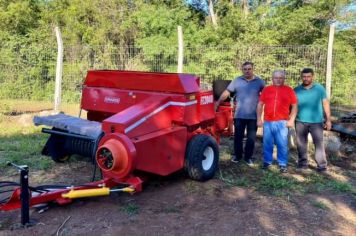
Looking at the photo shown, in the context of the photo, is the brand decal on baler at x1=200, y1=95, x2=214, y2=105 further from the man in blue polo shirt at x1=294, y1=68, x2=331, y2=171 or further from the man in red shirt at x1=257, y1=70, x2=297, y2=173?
the man in blue polo shirt at x1=294, y1=68, x2=331, y2=171

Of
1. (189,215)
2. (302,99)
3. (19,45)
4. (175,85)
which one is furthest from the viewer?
(19,45)

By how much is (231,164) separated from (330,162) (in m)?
1.91

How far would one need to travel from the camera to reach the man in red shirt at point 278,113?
20.3 feet

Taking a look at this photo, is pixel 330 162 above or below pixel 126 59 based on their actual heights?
below

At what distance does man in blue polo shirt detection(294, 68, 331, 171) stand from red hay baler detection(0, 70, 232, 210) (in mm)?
1127

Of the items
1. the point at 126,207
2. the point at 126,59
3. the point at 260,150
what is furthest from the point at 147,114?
the point at 126,59

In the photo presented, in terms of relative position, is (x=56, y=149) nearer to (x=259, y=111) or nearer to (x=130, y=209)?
(x=130, y=209)

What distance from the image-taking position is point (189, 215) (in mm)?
4422

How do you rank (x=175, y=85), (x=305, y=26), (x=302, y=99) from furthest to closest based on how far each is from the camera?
(x=305, y=26) → (x=302, y=99) → (x=175, y=85)

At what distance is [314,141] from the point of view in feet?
21.3

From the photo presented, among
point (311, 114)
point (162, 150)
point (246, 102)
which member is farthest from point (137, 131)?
point (311, 114)

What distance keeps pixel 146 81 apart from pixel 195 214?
1.88 m

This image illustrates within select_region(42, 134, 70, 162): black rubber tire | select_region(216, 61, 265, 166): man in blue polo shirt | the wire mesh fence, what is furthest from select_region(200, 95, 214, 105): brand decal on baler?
the wire mesh fence

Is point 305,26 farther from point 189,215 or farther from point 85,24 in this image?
point 189,215
